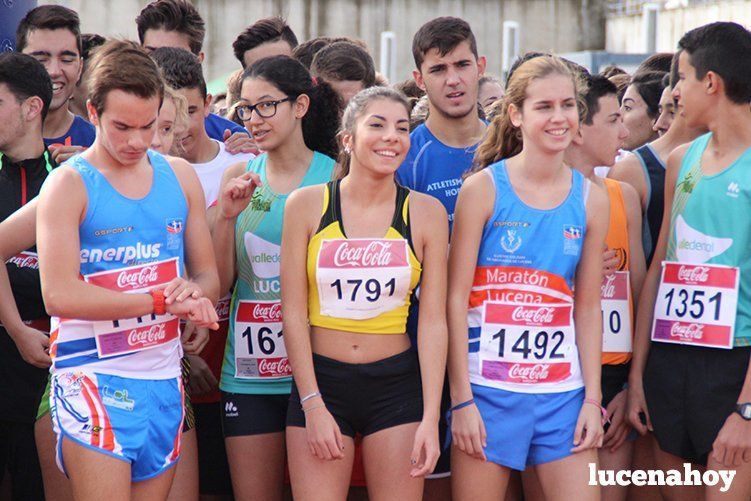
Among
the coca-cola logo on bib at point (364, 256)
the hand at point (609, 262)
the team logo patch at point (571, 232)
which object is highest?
the team logo patch at point (571, 232)

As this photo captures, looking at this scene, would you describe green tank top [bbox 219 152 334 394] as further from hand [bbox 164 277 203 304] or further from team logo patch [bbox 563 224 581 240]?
team logo patch [bbox 563 224 581 240]

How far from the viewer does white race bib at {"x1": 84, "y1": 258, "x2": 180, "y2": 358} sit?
144 inches

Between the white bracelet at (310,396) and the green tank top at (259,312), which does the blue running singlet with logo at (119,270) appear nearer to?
the white bracelet at (310,396)

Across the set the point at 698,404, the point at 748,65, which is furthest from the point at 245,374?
the point at 748,65

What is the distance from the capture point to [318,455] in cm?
393

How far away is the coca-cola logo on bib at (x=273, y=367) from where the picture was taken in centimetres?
446

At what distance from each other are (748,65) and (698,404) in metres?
1.46

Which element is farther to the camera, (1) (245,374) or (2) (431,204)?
(1) (245,374)

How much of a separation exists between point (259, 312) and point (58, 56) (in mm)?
1921

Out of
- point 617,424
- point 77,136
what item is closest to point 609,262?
point 617,424

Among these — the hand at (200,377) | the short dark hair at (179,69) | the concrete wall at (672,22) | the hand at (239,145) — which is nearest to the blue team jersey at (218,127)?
the hand at (239,145)

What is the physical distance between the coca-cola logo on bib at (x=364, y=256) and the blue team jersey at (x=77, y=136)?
1741 millimetres

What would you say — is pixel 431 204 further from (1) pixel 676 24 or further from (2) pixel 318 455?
Answer: (1) pixel 676 24

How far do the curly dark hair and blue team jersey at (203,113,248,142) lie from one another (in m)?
0.93
